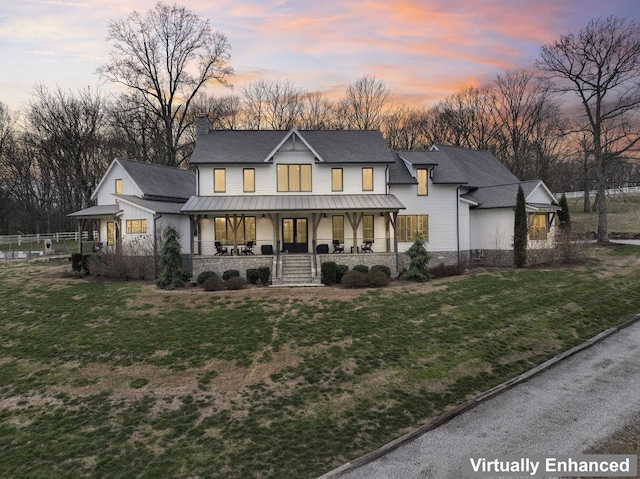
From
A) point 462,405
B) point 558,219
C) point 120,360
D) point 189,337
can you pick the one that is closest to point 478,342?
point 462,405

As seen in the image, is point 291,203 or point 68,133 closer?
point 291,203

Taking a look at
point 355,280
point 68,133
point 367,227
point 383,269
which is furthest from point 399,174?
point 68,133

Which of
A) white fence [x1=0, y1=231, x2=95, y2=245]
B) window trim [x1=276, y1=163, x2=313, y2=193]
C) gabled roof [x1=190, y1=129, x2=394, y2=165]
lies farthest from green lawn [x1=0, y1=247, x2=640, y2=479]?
white fence [x1=0, y1=231, x2=95, y2=245]

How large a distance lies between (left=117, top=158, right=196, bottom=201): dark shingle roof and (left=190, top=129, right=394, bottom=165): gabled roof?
5.18 meters

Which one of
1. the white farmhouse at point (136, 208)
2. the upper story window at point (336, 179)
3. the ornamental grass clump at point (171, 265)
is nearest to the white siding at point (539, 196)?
the upper story window at point (336, 179)

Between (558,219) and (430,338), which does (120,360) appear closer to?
A: (430,338)

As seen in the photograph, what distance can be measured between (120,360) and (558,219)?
27.2m

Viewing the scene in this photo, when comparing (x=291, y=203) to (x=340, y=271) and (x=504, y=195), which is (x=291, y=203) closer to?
(x=340, y=271)

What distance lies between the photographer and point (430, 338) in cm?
1295

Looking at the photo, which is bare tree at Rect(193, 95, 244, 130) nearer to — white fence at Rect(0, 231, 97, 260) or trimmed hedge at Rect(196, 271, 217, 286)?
white fence at Rect(0, 231, 97, 260)

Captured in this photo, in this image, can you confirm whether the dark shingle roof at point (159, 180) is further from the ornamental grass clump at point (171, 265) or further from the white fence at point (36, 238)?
the white fence at point (36, 238)

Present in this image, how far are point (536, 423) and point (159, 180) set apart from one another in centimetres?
2762

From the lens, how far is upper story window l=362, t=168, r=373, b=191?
24406 mm

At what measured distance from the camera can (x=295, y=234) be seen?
24.5 meters
